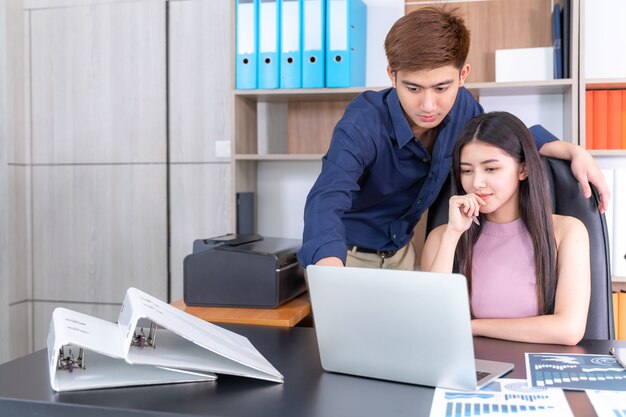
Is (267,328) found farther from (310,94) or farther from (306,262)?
(310,94)

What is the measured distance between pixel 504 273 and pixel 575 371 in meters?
0.60

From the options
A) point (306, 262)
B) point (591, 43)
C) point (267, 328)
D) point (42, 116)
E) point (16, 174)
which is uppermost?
point (591, 43)

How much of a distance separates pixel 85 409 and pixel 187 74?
245 cm

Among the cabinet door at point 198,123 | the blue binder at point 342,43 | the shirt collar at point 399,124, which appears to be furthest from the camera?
the cabinet door at point 198,123

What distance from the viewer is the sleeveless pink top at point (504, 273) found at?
5.28ft

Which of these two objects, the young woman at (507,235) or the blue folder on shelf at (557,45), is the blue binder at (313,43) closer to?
the blue folder on shelf at (557,45)

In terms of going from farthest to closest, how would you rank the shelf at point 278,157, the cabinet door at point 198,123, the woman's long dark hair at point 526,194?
1. the cabinet door at point 198,123
2. the shelf at point 278,157
3. the woman's long dark hair at point 526,194

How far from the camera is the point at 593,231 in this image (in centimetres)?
160

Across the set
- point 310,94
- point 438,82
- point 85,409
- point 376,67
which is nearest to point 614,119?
point 376,67

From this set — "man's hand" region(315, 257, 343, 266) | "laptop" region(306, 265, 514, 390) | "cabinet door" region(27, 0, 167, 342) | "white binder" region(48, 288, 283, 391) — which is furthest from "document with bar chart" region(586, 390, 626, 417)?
"cabinet door" region(27, 0, 167, 342)

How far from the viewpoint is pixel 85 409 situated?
0.94 m

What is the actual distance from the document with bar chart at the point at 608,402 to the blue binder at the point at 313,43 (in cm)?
206

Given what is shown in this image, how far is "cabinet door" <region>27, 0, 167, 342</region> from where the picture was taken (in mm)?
3244

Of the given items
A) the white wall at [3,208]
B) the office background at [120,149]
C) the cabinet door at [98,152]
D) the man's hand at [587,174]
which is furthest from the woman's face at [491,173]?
the white wall at [3,208]
